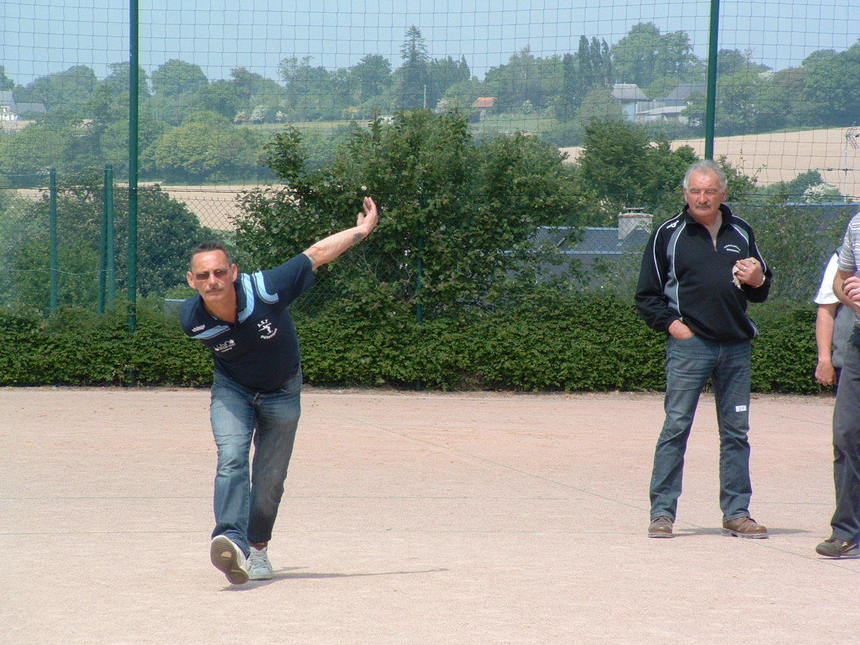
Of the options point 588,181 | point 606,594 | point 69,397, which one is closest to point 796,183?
point 588,181

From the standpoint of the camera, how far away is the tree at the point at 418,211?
1215 centimetres

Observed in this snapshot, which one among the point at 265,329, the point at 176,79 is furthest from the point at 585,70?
the point at 265,329

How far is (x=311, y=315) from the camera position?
12.3 meters

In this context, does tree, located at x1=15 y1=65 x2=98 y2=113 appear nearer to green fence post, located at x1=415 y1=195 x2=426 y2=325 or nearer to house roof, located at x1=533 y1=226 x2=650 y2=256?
green fence post, located at x1=415 y1=195 x2=426 y2=325

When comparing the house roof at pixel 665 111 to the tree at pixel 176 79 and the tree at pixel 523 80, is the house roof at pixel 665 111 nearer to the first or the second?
the tree at pixel 523 80

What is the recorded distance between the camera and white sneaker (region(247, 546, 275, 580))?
16.5 ft

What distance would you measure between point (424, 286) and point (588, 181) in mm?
3171

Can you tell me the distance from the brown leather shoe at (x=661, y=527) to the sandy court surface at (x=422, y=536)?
8 centimetres

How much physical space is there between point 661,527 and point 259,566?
2.12 m

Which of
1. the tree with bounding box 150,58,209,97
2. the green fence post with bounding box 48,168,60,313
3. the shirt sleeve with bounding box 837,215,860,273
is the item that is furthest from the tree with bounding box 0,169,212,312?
the shirt sleeve with bounding box 837,215,860,273

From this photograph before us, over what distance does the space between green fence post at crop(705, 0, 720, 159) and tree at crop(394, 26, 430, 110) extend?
10.4 ft

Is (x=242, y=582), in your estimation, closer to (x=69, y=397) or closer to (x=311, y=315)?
(x=69, y=397)

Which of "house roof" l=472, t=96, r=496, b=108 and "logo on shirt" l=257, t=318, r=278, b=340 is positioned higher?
"house roof" l=472, t=96, r=496, b=108

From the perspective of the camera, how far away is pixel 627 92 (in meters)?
13.6
